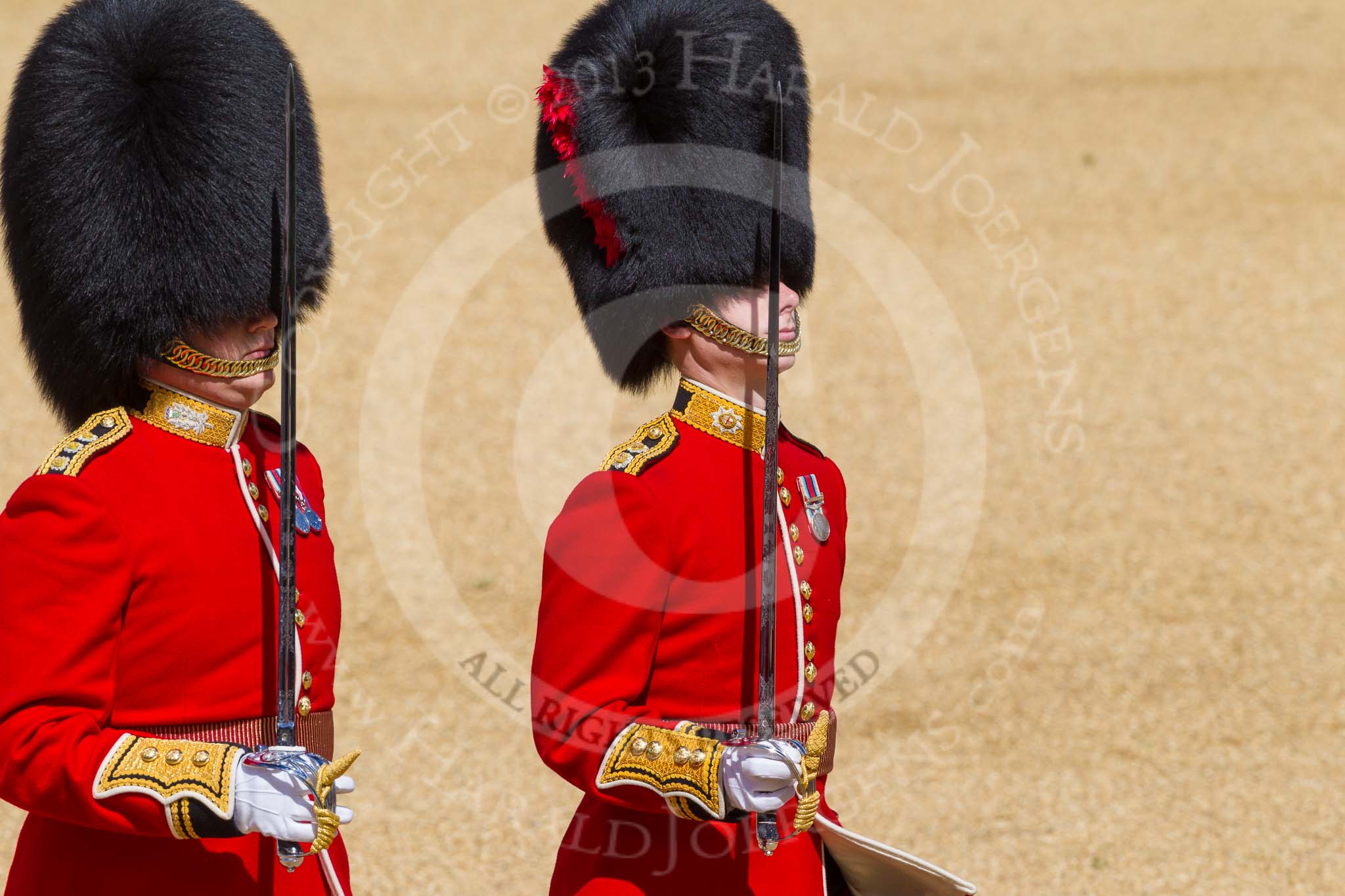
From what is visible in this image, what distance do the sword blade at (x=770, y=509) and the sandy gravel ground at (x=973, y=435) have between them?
2.94 metres

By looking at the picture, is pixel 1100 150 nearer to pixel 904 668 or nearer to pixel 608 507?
pixel 904 668

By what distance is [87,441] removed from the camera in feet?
8.93

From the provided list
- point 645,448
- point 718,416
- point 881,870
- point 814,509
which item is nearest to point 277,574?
point 645,448

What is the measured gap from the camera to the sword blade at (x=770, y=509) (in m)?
2.75

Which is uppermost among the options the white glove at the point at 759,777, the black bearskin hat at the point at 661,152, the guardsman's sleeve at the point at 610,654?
the black bearskin hat at the point at 661,152

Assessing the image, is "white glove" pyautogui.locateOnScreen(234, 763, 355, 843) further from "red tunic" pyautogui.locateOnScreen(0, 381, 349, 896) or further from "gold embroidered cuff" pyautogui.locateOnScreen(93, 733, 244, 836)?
"red tunic" pyautogui.locateOnScreen(0, 381, 349, 896)

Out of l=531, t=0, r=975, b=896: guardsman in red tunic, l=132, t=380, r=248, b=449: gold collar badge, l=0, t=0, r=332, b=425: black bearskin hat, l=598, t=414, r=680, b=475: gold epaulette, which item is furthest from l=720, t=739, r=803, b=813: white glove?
l=0, t=0, r=332, b=425: black bearskin hat

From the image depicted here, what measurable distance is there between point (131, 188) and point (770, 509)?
1.17 meters

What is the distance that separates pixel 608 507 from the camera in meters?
2.90

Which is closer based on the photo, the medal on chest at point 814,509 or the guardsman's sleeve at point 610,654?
the guardsman's sleeve at point 610,654

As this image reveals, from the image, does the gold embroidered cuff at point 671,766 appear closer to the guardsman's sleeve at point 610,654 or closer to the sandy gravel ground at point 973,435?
the guardsman's sleeve at point 610,654

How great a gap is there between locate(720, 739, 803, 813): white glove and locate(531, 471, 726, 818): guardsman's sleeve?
56 millimetres

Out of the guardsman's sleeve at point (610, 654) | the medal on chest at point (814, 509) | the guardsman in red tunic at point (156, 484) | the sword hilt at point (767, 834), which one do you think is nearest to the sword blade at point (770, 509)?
the sword hilt at point (767, 834)

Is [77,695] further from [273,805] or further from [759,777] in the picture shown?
[759,777]
